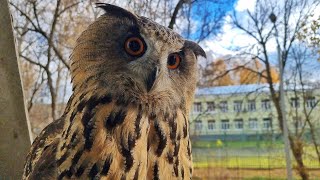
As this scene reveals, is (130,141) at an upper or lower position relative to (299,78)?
lower

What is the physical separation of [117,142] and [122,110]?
9 centimetres

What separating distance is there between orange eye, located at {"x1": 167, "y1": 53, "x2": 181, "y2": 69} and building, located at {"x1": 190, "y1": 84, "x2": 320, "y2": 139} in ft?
20.5

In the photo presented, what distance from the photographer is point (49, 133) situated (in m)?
1.25

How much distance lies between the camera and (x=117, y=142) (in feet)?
3.34

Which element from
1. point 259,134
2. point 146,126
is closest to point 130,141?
point 146,126

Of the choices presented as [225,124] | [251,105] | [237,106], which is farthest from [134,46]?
[225,124]

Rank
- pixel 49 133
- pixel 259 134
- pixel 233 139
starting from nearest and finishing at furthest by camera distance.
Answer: pixel 49 133, pixel 259 134, pixel 233 139

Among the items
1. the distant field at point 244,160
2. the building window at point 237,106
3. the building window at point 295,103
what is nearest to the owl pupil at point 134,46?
the distant field at point 244,160

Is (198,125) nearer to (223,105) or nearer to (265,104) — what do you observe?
(223,105)

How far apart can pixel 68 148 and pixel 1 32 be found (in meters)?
1.02

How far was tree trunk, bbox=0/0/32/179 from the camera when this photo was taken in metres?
1.81

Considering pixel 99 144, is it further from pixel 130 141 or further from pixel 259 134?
pixel 259 134

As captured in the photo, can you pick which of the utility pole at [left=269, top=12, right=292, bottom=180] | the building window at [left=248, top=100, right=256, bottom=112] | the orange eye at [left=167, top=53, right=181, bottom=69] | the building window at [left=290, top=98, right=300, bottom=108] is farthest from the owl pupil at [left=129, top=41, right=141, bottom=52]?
the building window at [left=248, top=100, right=256, bottom=112]

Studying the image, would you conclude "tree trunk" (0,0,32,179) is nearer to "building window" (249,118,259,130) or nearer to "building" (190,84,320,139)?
"building" (190,84,320,139)
